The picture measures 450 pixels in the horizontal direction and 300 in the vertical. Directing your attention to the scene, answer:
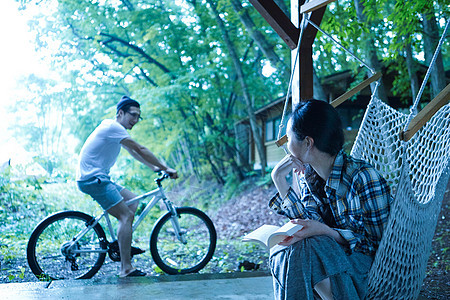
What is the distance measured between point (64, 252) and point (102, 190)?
0.66 meters

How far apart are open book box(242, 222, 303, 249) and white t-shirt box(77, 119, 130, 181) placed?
1.80 metres

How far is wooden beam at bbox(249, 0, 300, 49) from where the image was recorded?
2344 millimetres

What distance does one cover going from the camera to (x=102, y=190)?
2883 mm

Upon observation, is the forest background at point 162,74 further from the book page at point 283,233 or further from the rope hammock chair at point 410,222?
the book page at point 283,233

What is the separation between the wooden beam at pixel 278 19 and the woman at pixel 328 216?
1116 millimetres

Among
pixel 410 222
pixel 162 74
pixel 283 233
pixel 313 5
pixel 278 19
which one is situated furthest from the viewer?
pixel 162 74

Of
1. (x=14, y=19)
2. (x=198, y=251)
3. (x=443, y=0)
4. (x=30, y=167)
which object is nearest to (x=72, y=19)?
(x=14, y=19)

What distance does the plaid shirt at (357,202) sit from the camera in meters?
1.34

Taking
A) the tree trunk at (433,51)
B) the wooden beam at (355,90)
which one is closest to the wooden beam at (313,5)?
the wooden beam at (355,90)

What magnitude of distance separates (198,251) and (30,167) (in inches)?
129

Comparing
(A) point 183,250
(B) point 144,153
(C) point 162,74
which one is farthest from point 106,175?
(C) point 162,74

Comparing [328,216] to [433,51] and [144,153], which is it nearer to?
[144,153]

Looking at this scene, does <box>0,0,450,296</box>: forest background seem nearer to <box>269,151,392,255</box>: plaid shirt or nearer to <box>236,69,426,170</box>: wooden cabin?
<box>236,69,426,170</box>: wooden cabin

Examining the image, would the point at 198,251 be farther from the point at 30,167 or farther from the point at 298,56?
the point at 30,167
